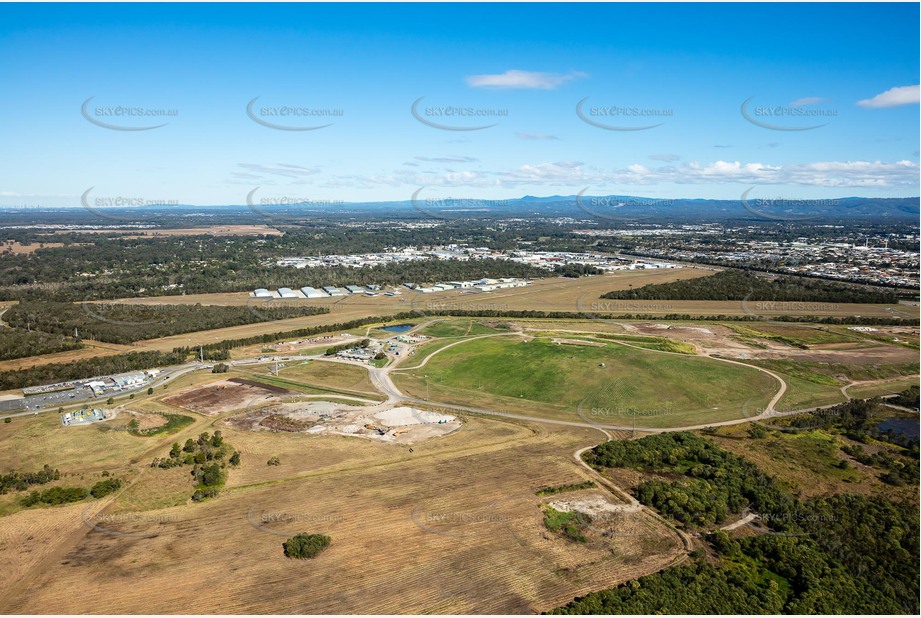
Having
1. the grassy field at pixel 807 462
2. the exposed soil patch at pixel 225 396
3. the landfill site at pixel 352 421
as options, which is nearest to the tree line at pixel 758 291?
the grassy field at pixel 807 462

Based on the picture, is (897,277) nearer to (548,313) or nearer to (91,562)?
(548,313)

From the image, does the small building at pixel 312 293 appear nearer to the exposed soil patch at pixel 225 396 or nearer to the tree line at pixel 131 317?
the tree line at pixel 131 317

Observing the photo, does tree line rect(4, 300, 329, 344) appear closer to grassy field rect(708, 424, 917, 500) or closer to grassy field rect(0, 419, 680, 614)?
grassy field rect(0, 419, 680, 614)

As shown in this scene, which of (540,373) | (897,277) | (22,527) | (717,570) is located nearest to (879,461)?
(717,570)

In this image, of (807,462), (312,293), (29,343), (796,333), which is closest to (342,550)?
(807,462)

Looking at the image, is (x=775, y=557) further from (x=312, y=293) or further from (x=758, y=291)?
(x=312, y=293)

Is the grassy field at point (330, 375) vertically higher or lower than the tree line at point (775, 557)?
higher

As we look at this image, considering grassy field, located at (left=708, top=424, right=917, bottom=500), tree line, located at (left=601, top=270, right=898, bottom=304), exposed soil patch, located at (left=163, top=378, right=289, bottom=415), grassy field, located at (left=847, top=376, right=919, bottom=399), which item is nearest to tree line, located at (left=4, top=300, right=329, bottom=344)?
exposed soil patch, located at (left=163, top=378, right=289, bottom=415)

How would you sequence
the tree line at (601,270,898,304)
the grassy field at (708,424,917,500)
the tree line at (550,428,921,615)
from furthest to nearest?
1. the tree line at (601,270,898,304)
2. the grassy field at (708,424,917,500)
3. the tree line at (550,428,921,615)
